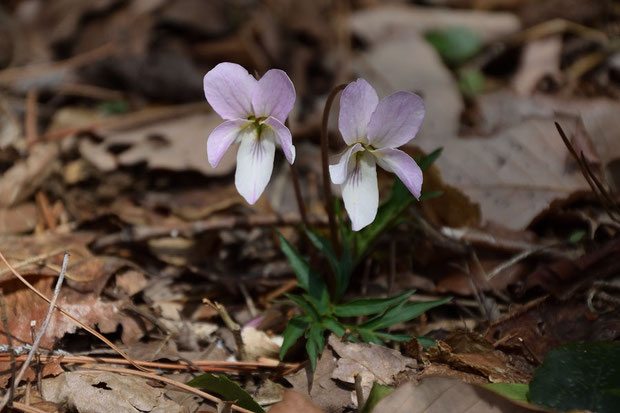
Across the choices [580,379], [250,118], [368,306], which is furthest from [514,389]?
[250,118]

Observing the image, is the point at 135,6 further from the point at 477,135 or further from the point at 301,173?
the point at 477,135

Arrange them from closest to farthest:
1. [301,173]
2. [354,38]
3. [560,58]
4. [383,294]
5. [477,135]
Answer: [383,294]
[477,135]
[301,173]
[560,58]
[354,38]

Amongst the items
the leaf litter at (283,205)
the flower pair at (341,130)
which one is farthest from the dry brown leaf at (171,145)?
the flower pair at (341,130)

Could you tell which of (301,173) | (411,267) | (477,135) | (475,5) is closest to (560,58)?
(475,5)

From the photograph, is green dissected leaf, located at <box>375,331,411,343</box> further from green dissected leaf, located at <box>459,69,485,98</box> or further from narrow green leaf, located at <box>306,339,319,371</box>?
green dissected leaf, located at <box>459,69,485,98</box>

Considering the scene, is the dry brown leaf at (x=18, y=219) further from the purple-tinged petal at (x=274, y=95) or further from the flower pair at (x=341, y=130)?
the purple-tinged petal at (x=274, y=95)
